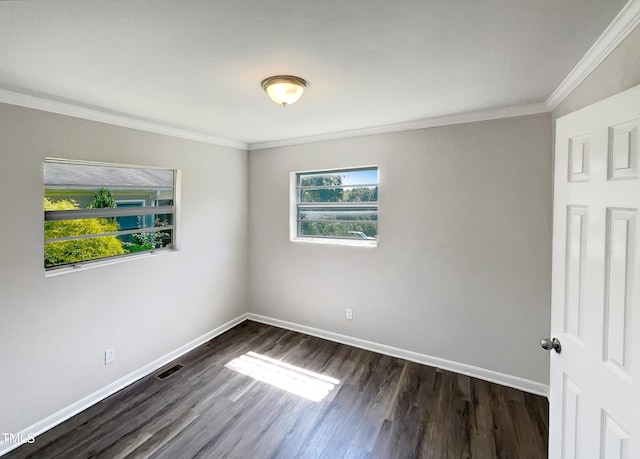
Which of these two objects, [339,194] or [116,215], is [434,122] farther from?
[116,215]

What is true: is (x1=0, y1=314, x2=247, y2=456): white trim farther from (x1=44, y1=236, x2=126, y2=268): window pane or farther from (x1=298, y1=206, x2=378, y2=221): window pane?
(x1=298, y1=206, x2=378, y2=221): window pane

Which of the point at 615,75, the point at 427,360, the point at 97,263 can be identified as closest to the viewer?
the point at 615,75

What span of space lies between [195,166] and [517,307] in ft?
11.5

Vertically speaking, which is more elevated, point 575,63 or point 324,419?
point 575,63

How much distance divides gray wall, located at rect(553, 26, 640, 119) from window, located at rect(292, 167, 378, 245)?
1.84 meters

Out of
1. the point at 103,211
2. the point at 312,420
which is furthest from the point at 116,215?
the point at 312,420

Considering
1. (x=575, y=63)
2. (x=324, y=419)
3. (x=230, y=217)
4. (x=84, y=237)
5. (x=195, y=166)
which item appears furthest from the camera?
(x=230, y=217)

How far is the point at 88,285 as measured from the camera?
2.39m

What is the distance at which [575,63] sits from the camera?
167cm

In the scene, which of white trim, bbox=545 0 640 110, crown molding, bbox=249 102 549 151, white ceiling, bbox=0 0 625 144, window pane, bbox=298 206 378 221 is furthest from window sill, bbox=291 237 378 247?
white trim, bbox=545 0 640 110

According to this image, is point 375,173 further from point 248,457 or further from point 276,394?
point 248,457

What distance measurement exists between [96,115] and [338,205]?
2.44 meters

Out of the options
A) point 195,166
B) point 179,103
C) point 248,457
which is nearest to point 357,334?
point 248,457

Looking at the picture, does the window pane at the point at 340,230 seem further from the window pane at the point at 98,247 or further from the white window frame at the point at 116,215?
the window pane at the point at 98,247
